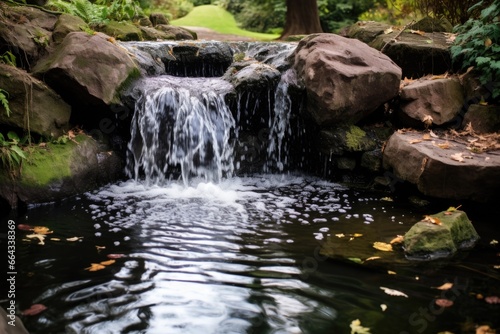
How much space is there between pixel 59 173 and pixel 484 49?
22.3 ft

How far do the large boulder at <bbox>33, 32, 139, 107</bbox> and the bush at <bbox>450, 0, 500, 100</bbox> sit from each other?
5.58 metres

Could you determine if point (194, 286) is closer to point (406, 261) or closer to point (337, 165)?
point (406, 261)

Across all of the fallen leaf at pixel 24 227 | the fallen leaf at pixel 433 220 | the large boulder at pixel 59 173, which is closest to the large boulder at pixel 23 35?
the large boulder at pixel 59 173

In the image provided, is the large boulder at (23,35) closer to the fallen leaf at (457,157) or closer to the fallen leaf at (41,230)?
the fallen leaf at (41,230)

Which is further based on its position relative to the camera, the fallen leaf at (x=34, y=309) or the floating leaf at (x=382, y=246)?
the floating leaf at (x=382, y=246)

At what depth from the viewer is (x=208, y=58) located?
9.43 m

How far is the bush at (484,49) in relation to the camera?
7.14m

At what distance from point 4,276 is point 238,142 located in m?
4.65

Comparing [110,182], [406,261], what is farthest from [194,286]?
[110,182]

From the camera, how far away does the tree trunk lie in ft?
49.1

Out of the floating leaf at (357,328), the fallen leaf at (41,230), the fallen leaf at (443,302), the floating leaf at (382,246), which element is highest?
the fallen leaf at (41,230)

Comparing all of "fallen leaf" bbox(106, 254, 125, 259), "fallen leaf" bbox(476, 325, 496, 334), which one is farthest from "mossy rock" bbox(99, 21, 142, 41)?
"fallen leaf" bbox(476, 325, 496, 334)

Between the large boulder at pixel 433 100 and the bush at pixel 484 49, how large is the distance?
457 millimetres

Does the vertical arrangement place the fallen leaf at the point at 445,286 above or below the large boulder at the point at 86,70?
below
